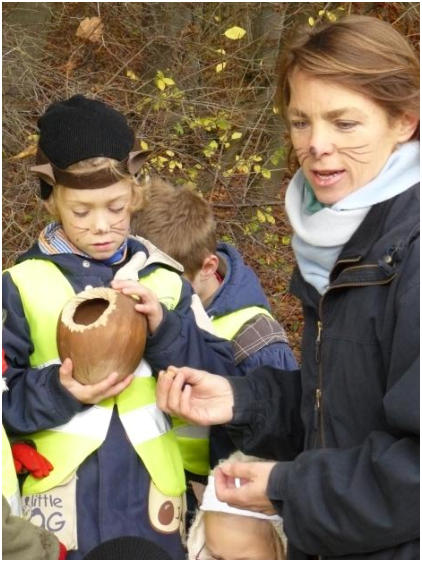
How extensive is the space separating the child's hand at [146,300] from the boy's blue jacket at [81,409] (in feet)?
0.12

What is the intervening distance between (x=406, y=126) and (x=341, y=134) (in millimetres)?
193

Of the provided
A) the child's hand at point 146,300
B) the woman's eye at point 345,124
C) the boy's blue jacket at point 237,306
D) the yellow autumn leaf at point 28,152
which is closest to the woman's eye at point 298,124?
the woman's eye at point 345,124

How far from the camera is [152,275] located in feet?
10.8

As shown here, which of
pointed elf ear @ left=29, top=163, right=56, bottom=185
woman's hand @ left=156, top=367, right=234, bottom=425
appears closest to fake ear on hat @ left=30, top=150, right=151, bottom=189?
pointed elf ear @ left=29, top=163, right=56, bottom=185

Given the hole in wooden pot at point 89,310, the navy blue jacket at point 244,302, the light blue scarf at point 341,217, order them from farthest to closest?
the navy blue jacket at point 244,302 → the hole in wooden pot at point 89,310 → the light blue scarf at point 341,217

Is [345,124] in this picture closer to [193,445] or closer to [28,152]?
[193,445]

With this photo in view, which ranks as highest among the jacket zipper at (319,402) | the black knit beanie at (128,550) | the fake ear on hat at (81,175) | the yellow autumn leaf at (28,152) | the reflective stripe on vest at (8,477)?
the fake ear on hat at (81,175)

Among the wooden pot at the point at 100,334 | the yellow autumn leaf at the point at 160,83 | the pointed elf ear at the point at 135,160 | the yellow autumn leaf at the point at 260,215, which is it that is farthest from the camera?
the yellow autumn leaf at the point at 260,215

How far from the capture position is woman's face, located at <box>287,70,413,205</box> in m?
2.44

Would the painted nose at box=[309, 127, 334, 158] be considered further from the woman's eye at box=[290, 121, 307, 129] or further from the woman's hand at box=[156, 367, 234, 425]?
the woman's hand at box=[156, 367, 234, 425]

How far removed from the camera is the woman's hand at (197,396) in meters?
2.92

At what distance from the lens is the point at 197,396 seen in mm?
2975

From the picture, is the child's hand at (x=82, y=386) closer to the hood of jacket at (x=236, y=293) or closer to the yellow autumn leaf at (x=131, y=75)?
the hood of jacket at (x=236, y=293)

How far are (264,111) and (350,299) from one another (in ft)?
20.2
